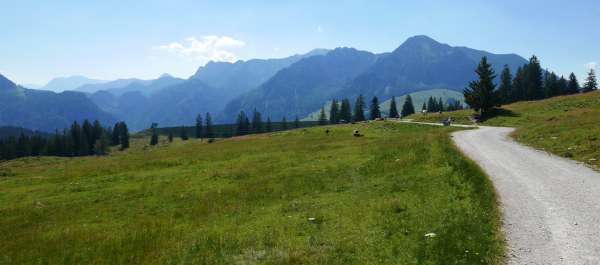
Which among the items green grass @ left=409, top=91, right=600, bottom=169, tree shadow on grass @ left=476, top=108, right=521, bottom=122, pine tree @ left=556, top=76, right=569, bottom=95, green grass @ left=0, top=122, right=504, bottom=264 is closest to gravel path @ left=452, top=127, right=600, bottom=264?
green grass @ left=0, top=122, right=504, bottom=264

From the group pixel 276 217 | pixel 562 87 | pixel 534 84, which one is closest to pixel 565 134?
pixel 276 217

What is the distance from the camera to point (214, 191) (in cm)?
2580

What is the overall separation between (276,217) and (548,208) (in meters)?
11.2

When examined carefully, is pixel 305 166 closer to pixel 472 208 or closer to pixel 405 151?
pixel 405 151

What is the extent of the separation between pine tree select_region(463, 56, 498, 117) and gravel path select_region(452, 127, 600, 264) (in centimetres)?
5510

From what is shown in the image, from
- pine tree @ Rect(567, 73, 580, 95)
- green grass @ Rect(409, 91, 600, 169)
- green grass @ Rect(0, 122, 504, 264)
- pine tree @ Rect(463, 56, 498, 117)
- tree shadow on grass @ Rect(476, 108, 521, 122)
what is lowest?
green grass @ Rect(0, 122, 504, 264)

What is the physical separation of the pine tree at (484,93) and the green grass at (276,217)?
53.5 metres

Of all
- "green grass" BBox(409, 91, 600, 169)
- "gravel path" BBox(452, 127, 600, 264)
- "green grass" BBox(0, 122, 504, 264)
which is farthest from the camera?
"green grass" BBox(409, 91, 600, 169)

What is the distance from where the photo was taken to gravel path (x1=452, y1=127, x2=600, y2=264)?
10844mm

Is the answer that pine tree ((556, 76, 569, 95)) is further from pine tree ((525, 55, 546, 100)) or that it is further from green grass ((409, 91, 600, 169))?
green grass ((409, 91, 600, 169))

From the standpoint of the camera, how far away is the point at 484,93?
252 ft

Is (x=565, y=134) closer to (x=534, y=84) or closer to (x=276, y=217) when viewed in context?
(x=276, y=217)

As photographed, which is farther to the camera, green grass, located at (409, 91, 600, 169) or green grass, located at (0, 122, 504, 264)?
green grass, located at (409, 91, 600, 169)

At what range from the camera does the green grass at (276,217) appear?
12234 mm
